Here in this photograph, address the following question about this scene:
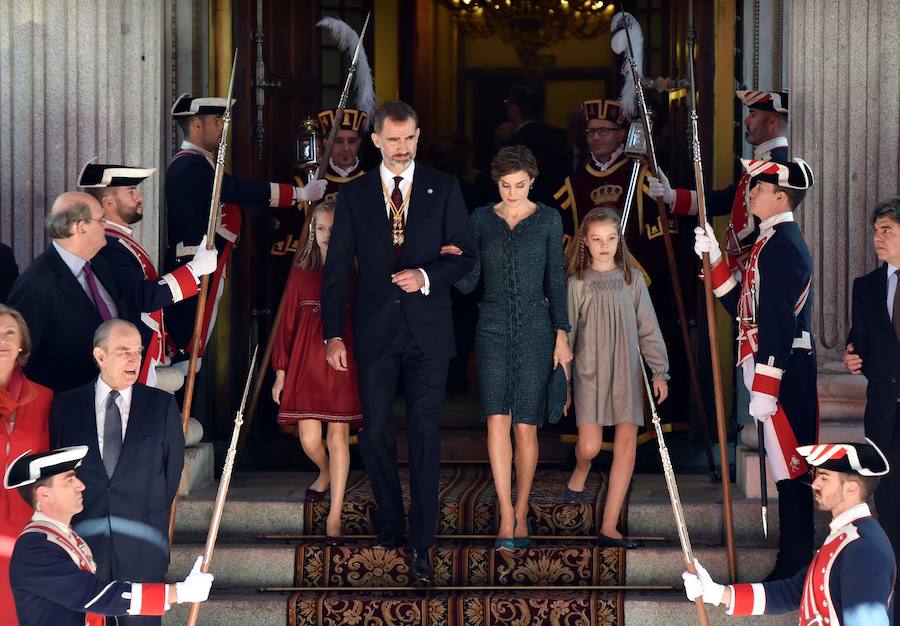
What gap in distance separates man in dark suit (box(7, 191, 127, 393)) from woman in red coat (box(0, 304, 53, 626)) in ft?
1.04

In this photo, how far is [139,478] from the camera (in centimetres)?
498

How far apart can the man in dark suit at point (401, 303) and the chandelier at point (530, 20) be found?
415 centimetres

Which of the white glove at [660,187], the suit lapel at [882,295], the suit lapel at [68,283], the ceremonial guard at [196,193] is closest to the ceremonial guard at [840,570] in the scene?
the suit lapel at [882,295]

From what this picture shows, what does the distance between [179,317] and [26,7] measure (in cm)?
154

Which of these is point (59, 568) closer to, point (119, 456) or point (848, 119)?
point (119, 456)

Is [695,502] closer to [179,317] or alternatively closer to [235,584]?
[235,584]

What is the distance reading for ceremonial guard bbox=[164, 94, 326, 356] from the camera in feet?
22.2

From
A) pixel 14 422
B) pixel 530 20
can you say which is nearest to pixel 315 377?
pixel 14 422

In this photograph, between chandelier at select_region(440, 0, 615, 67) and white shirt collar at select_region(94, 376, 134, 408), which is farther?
chandelier at select_region(440, 0, 615, 67)

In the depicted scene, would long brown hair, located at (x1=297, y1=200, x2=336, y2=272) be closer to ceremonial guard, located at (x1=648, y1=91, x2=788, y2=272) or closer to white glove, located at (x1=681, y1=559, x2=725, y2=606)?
ceremonial guard, located at (x1=648, y1=91, x2=788, y2=272)

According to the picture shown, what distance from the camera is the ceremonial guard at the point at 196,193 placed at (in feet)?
22.2

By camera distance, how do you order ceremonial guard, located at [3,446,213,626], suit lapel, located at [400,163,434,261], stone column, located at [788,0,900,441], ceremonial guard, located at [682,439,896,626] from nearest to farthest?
1. ceremonial guard, located at [3,446,213,626]
2. ceremonial guard, located at [682,439,896,626]
3. suit lapel, located at [400,163,434,261]
4. stone column, located at [788,0,900,441]

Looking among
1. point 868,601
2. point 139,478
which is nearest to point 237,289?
point 139,478

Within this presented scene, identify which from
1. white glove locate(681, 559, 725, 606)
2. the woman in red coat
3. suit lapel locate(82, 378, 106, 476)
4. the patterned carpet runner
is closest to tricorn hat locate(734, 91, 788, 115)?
the patterned carpet runner
